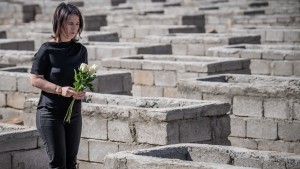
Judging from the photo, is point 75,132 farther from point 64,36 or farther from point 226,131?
point 226,131

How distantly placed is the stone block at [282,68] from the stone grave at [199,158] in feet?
26.6

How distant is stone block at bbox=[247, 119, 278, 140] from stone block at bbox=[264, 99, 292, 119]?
95 millimetres

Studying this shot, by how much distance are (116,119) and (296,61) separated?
6.01m

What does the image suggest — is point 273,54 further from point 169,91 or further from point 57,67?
point 57,67

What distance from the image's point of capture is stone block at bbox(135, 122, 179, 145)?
9820 mm

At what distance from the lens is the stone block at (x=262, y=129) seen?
11852mm

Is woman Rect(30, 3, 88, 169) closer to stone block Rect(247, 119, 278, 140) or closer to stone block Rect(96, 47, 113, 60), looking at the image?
stone block Rect(247, 119, 278, 140)

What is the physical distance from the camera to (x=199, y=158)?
777cm

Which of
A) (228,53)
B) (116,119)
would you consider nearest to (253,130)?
(116,119)

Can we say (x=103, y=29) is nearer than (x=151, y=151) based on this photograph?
No

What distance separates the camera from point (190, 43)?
19.6 metres

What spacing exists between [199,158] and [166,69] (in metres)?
7.35

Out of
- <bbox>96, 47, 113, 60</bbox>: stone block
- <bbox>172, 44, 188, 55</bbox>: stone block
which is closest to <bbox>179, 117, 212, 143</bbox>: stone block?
<bbox>96, 47, 113, 60</bbox>: stone block

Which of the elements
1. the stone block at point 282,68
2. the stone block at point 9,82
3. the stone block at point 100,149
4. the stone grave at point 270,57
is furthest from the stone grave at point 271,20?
the stone block at point 100,149
